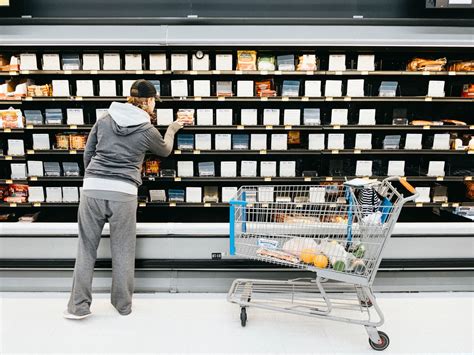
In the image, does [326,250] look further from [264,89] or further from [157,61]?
[157,61]

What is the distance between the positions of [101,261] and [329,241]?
1.78 meters

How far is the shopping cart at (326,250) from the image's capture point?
2547 millimetres

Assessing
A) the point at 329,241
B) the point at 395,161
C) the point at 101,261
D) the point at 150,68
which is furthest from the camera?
the point at 395,161

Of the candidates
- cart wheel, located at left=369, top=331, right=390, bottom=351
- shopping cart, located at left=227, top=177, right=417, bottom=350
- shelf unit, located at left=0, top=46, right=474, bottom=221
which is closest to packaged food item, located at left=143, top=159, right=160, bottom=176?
shelf unit, located at left=0, top=46, right=474, bottom=221

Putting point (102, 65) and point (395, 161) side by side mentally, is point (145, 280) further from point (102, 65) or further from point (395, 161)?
point (395, 161)

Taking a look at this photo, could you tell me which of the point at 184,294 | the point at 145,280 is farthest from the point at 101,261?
the point at 184,294

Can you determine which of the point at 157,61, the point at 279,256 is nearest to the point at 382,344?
the point at 279,256

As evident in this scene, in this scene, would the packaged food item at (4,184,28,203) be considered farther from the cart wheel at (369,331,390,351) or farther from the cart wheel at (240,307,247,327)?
the cart wheel at (369,331,390,351)

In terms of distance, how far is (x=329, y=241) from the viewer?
279 cm

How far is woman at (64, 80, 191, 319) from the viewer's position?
2902mm

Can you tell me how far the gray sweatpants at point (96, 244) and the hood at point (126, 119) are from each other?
50 centimetres

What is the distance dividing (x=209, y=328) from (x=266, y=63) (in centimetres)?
258

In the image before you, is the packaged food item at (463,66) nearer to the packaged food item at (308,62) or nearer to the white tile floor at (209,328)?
the packaged food item at (308,62)

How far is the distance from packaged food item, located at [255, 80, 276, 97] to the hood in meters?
1.68
